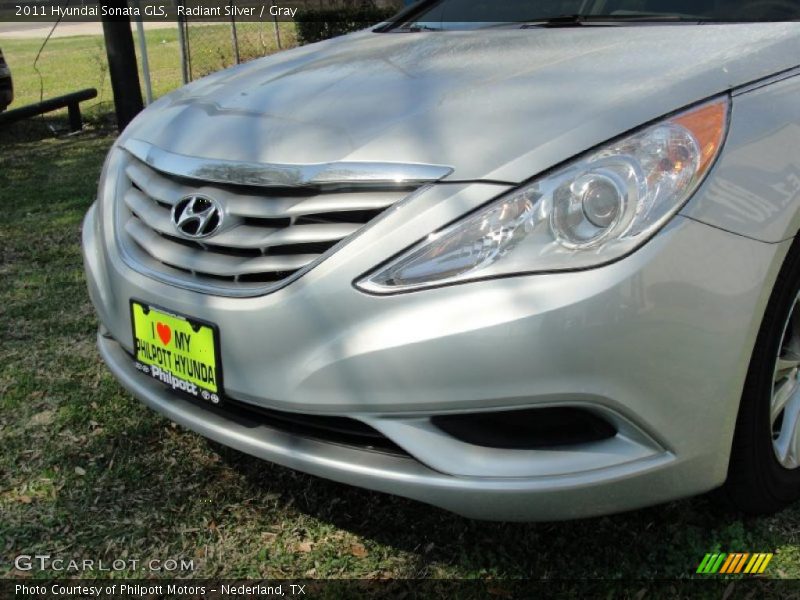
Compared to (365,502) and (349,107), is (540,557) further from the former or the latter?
(349,107)

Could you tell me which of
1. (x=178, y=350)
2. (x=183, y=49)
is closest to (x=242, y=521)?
(x=178, y=350)

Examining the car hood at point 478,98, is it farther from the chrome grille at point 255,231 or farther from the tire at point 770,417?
the tire at point 770,417

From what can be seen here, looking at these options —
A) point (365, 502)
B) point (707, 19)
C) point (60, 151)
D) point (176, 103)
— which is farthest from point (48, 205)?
point (707, 19)

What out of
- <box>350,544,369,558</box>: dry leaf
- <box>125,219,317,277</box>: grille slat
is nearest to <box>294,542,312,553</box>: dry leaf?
<box>350,544,369,558</box>: dry leaf

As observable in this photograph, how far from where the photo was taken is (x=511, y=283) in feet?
5.23

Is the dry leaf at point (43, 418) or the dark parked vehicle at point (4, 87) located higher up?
the dark parked vehicle at point (4, 87)

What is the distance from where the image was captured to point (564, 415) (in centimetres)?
168

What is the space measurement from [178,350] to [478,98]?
0.90 metres

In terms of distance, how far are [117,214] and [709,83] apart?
1512 mm

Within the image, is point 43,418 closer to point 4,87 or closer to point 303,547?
point 303,547

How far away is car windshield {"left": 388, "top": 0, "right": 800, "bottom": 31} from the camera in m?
2.33

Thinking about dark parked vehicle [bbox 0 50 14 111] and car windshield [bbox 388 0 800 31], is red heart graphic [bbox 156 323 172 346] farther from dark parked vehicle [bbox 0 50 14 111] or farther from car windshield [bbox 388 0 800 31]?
dark parked vehicle [bbox 0 50 14 111]

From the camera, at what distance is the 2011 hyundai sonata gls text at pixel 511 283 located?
1593 millimetres

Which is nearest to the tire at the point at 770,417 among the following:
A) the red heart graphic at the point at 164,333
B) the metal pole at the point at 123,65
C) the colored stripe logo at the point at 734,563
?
the colored stripe logo at the point at 734,563
